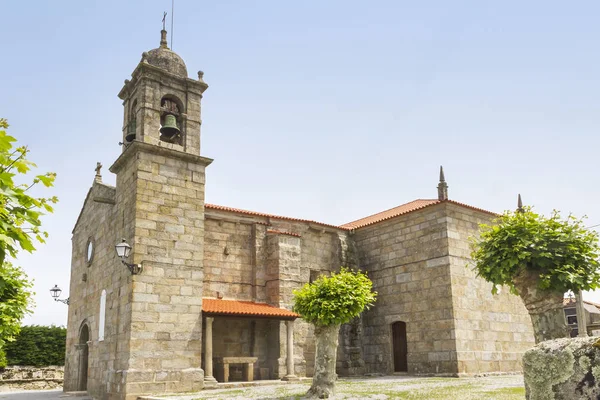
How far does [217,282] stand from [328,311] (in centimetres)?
738

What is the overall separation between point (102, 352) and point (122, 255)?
4.30 meters

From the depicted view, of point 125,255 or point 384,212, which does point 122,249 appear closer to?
point 125,255

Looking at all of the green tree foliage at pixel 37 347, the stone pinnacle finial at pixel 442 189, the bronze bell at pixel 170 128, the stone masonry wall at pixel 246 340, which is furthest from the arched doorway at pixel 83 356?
the stone pinnacle finial at pixel 442 189

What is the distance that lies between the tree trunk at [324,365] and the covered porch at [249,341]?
5.13m

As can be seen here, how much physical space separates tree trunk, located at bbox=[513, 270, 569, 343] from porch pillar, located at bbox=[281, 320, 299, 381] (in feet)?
25.7

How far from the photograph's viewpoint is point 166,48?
1781cm

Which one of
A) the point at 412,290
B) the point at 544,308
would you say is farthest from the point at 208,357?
the point at 544,308

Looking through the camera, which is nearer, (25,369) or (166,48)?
(166,48)

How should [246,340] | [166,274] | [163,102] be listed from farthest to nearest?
[246,340]
[163,102]
[166,274]

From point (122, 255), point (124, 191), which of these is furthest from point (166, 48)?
point (122, 255)

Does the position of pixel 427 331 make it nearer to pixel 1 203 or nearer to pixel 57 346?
pixel 1 203

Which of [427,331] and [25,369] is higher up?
[427,331]

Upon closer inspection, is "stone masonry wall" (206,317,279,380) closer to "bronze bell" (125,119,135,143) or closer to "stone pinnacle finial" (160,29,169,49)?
"bronze bell" (125,119,135,143)

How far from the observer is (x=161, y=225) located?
15.6 meters
